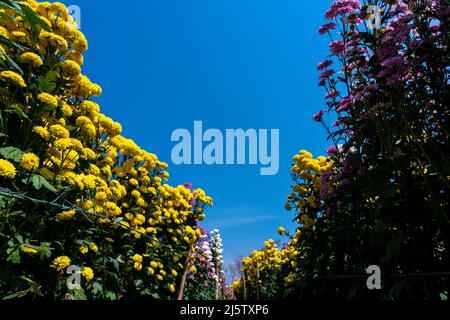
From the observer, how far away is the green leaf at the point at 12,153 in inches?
102

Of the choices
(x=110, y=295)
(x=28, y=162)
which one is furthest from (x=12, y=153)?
(x=110, y=295)

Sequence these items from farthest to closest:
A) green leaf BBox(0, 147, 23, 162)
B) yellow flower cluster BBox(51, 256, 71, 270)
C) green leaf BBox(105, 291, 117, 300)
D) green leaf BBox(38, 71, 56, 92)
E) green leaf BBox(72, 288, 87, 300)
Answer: green leaf BBox(105, 291, 117, 300)
green leaf BBox(72, 288, 87, 300)
yellow flower cluster BBox(51, 256, 71, 270)
green leaf BBox(38, 71, 56, 92)
green leaf BBox(0, 147, 23, 162)

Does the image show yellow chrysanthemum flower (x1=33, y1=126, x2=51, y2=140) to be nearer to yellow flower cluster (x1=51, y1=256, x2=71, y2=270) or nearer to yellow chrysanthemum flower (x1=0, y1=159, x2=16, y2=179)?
→ yellow chrysanthemum flower (x1=0, y1=159, x2=16, y2=179)

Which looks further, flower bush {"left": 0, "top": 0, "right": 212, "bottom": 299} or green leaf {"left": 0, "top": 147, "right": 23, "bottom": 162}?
flower bush {"left": 0, "top": 0, "right": 212, "bottom": 299}

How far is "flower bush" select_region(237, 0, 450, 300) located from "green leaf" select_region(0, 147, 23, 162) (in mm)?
2846

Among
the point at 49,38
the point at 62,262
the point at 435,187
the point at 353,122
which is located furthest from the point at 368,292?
the point at 49,38

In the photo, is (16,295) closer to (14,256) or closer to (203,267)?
(14,256)

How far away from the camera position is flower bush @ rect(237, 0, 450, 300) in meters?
2.58

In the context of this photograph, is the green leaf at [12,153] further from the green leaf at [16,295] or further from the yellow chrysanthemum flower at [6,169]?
the green leaf at [16,295]

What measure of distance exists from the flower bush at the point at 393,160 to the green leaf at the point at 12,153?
9.34ft

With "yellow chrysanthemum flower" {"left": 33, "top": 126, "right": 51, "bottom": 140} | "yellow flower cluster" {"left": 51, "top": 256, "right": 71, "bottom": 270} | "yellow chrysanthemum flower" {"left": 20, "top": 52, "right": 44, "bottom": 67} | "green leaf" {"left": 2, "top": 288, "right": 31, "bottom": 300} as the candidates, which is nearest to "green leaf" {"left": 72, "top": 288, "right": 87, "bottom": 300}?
"yellow flower cluster" {"left": 51, "top": 256, "right": 71, "bottom": 270}

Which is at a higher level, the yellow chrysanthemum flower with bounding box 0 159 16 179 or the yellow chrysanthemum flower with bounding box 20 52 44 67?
the yellow chrysanthemum flower with bounding box 20 52 44 67

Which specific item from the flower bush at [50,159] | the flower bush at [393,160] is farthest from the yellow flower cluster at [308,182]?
the flower bush at [50,159]
